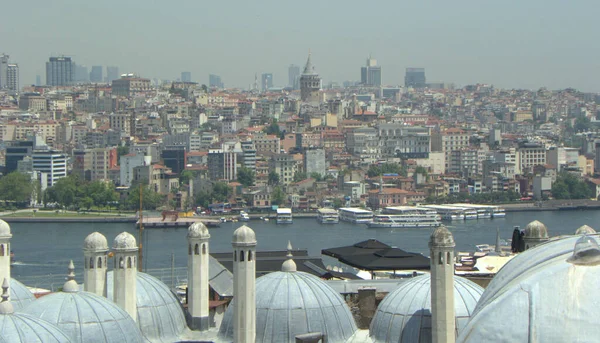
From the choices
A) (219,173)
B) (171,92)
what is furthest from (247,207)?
(171,92)

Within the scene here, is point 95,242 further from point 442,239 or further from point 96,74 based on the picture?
point 96,74

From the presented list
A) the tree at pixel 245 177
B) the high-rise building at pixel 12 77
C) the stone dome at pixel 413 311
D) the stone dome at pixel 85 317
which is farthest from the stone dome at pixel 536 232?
the high-rise building at pixel 12 77

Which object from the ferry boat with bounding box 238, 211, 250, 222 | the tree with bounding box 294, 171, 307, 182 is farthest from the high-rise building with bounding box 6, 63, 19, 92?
the ferry boat with bounding box 238, 211, 250, 222

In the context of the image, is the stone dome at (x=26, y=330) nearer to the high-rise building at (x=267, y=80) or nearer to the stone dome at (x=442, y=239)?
the stone dome at (x=442, y=239)

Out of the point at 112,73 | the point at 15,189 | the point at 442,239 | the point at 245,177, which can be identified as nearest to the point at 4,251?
the point at 442,239

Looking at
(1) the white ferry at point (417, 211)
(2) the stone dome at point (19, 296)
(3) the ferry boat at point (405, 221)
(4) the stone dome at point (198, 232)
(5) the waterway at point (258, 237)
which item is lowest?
(5) the waterway at point (258, 237)

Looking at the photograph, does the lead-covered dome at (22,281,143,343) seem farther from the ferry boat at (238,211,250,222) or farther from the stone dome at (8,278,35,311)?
the ferry boat at (238,211,250,222)
